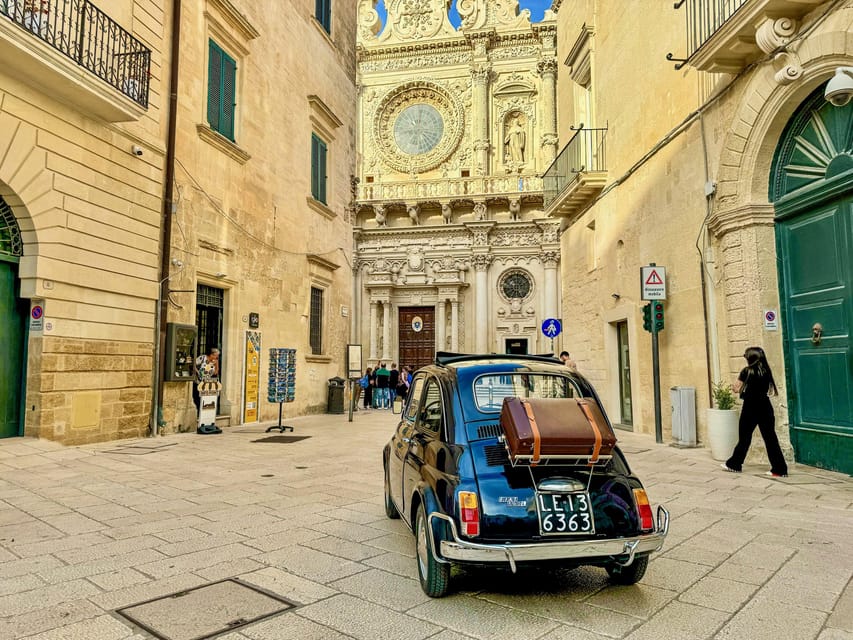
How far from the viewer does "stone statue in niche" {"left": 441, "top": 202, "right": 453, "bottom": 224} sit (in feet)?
101

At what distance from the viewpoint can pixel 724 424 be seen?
850 centimetres

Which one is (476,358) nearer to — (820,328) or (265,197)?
(820,328)

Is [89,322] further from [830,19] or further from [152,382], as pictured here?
[830,19]

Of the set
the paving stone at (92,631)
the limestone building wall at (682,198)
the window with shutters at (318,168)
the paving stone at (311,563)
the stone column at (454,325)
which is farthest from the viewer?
the stone column at (454,325)

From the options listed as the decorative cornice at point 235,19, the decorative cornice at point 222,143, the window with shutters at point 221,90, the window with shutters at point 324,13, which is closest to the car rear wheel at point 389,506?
the decorative cornice at point 222,143

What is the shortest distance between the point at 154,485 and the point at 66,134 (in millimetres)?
5490

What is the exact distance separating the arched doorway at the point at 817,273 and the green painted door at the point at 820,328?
12mm

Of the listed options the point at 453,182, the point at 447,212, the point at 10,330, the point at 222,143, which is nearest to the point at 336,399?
the point at 222,143

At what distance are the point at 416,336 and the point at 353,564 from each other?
89.4 ft

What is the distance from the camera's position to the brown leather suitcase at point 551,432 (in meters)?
3.39

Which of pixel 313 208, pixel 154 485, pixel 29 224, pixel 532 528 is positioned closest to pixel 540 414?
pixel 532 528

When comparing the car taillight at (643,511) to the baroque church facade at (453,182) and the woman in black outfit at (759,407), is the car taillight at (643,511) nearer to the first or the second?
the woman in black outfit at (759,407)

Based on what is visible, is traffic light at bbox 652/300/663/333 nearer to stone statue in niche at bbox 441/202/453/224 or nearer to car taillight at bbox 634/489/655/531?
car taillight at bbox 634/489/655/531

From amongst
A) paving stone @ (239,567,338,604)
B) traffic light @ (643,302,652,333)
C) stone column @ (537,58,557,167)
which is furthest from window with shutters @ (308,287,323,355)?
stone column @ (537,58,557,167)
